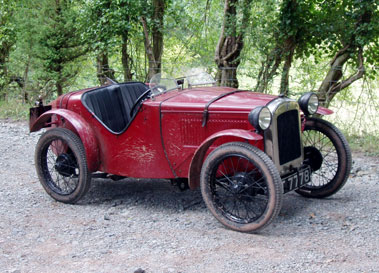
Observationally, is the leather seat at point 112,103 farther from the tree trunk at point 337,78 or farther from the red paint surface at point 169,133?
the tree trunk at point 337,78

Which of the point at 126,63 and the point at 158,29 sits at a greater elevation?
the point at 158,29

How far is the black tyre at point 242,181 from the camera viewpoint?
12.8 feet

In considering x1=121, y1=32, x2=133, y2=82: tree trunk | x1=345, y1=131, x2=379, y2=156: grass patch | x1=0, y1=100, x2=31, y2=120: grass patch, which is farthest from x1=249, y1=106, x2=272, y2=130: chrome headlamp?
x1=0, y1=100, x2=31, y2=120: grass patch

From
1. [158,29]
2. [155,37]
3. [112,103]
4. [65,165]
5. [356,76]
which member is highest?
[158,29]

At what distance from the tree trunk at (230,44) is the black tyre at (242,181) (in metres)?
4.42

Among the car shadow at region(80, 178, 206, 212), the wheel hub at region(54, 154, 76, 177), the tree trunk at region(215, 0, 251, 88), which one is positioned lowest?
the car shadow at region(80, 178, 206, 212)

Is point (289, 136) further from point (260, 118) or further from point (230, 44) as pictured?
point (230, 44)

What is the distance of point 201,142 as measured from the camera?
14.7 feet

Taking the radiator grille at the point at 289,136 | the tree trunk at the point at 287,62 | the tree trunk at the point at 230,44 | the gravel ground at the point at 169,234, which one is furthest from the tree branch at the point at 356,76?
the radiator grille at the point at 289,136

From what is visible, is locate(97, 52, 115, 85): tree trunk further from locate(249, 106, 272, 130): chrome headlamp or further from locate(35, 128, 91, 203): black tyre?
locate(249, 106, 272, 130): chrome headlamp

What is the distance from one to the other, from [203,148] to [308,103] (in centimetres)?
127

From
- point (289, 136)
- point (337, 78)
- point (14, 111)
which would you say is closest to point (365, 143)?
point (337, 78)

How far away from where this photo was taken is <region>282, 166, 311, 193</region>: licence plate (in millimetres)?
4246

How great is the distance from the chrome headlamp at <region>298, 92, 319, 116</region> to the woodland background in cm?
156
